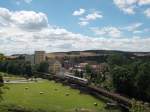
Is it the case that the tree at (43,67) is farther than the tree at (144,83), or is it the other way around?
the tree at (43,67)

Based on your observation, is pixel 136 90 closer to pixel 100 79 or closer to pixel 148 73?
pixel 148 73

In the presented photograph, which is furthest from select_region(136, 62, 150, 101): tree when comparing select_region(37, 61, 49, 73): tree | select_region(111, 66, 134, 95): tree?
select_region(37, 61, 49, 73): tree

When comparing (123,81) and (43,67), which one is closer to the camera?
(123,81)

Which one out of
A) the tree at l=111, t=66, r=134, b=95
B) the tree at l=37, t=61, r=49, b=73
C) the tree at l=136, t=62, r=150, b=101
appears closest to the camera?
the tree at l=136, t=62, r=150, b=101

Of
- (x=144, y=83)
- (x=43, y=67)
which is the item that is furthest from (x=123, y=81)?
(x=43, y=67)

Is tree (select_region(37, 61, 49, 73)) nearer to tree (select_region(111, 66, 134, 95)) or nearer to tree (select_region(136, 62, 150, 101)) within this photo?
tree (select_region(111, 66, 134, 95))

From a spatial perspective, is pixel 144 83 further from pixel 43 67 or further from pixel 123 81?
pixel 43 67

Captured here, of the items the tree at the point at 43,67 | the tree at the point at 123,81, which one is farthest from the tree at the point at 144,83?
the tree at the point at 43,67

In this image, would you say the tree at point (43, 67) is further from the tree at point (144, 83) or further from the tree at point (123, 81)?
the tree at point (144, 83)

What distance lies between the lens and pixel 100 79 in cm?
9575

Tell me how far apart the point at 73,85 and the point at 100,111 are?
1669 inches

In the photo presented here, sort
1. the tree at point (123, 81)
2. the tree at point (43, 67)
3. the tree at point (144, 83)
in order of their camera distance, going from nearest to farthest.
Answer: the tree at point (144, 83), the tree at point (123, 81), the tree at point (43, 67)

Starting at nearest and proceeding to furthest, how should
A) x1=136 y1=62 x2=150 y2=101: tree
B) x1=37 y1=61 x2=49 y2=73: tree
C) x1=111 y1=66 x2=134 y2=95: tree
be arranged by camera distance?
x1=136 y1=62 x2=150 y2=101: tree < x1=111 y1=66 x2=134 y2=95: tree < x1=37 y1=61 x2=49 y2=73: tree

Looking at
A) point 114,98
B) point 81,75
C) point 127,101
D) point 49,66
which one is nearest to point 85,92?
point 114,98
